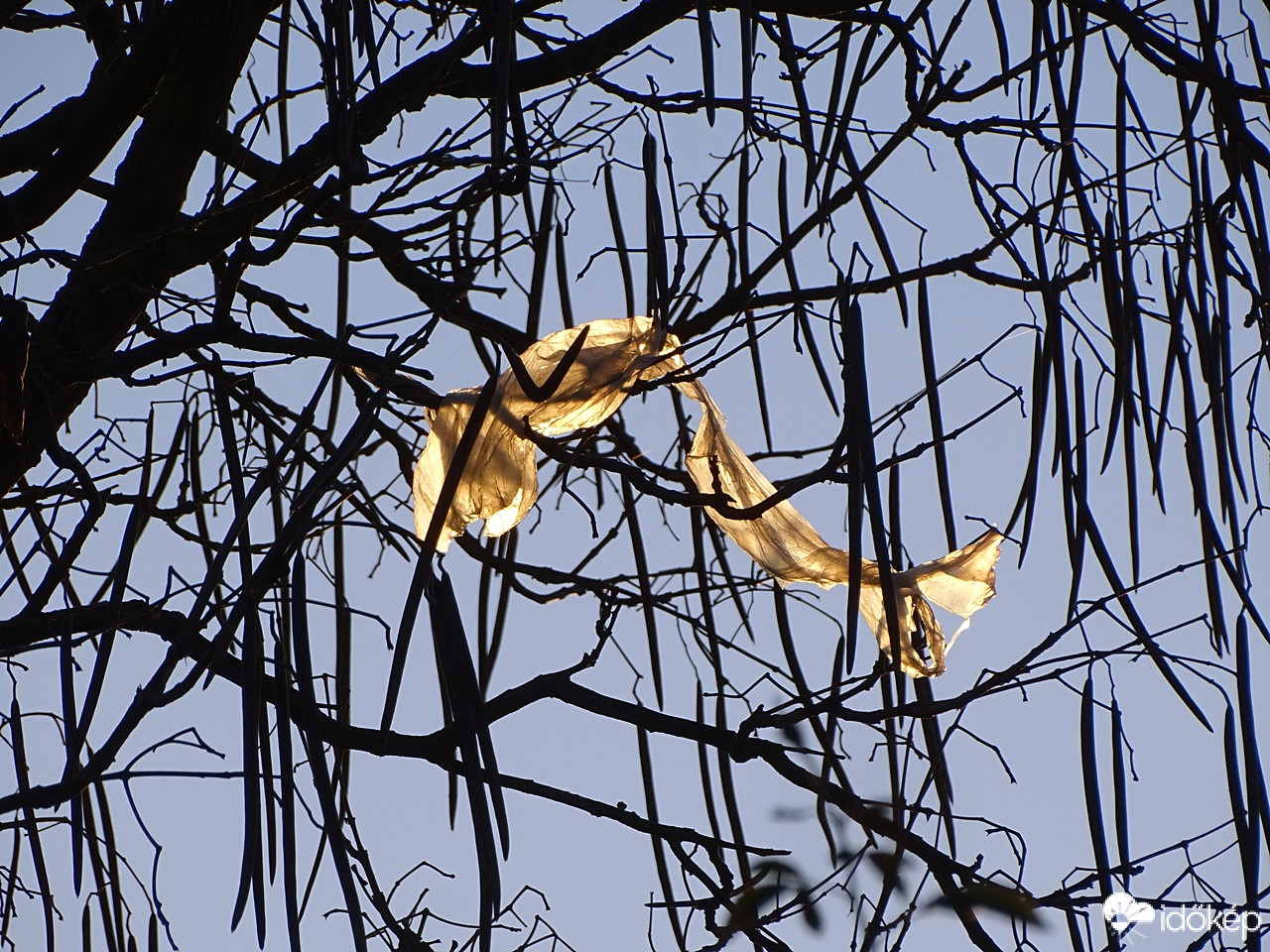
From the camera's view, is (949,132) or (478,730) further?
(949,132)

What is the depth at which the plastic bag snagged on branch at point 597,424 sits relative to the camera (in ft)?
4.06

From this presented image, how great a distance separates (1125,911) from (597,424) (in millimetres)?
583

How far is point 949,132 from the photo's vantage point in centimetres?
137

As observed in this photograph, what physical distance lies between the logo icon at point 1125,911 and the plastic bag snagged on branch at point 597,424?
0.84ft

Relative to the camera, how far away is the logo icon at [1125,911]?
39.8 inches

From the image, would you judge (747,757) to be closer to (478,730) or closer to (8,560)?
(478,730)

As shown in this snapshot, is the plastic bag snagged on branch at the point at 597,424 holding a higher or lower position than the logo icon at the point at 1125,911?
higher


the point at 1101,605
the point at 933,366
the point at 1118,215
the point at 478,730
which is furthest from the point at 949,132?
the point at 478,730

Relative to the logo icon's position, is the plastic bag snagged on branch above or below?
above

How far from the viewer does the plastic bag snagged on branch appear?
4.06 ft

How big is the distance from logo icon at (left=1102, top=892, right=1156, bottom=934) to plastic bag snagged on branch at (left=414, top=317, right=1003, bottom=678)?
26cm

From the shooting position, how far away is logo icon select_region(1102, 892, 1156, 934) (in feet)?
3.31

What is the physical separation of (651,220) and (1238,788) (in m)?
0.63

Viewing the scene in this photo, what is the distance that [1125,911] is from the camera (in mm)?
1041
